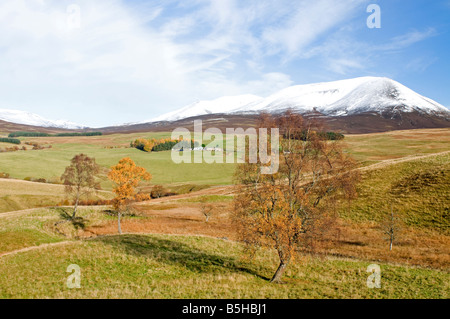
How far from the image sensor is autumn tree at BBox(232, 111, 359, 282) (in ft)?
70.3

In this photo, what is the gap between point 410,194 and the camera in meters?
49.8

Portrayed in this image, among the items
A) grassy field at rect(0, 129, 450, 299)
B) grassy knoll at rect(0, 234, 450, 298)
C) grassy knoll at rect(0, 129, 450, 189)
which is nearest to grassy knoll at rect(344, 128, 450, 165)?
grassy knoll at rect(0, 129, 450, 189)

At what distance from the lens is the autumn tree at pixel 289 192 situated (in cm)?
2144

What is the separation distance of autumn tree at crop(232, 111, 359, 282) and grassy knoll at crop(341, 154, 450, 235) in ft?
91.6

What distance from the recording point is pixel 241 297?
18.4m

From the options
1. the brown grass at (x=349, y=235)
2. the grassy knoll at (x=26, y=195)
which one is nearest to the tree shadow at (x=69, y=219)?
the brown grass at (x=349, y=235)

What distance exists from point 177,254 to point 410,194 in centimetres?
4237

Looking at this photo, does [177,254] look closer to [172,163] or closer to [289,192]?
[289,192]

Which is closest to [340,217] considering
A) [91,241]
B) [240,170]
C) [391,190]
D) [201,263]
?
[391,190]

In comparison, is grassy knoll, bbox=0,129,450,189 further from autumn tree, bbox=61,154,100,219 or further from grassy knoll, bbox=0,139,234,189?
autumn tree, bbox=61,154,100,219

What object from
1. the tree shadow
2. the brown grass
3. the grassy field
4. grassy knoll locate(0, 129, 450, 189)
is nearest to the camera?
the grassy field

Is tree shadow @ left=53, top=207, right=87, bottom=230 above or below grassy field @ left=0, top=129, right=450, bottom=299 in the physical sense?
below

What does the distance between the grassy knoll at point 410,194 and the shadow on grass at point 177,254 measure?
29.5m

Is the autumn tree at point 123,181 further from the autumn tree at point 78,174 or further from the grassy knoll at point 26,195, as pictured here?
the grassy knoll at point 26,195
